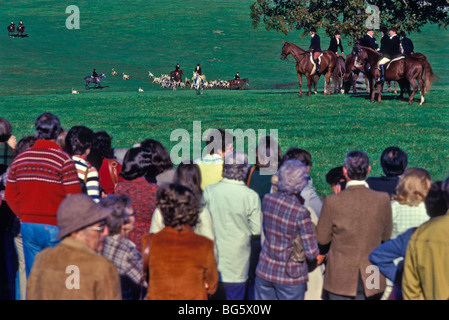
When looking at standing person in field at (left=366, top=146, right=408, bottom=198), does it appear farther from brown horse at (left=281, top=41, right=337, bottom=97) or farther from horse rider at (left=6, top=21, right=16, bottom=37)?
horse rider at (left=6, top=21, right=16, bottom=37)

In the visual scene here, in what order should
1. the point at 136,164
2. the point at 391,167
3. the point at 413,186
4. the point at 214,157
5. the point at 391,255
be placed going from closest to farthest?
1. the point at 391,255
2. the point at 413,186
3. the point at 136,164
4. the point at 391,167
5. the point at 214,157

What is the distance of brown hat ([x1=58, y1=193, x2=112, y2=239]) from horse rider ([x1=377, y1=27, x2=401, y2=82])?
821 inches

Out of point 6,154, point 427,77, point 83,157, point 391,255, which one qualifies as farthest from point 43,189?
point 427,77

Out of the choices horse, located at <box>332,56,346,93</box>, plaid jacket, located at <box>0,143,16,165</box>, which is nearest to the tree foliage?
horse, located at <box>332,56,346,93</box>

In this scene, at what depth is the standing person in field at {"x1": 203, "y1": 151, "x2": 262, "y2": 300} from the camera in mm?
6355

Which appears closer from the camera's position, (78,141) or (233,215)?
(233,215)

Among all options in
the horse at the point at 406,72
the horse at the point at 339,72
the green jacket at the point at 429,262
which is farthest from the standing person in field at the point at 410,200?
the horse at the point at 339,72

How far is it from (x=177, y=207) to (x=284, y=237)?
1.19 m

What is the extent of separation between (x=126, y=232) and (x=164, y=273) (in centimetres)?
67

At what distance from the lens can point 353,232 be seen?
5992mm

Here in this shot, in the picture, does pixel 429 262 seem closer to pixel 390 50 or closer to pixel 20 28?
pixel 390 50

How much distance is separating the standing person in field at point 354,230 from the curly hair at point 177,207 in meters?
1.45
